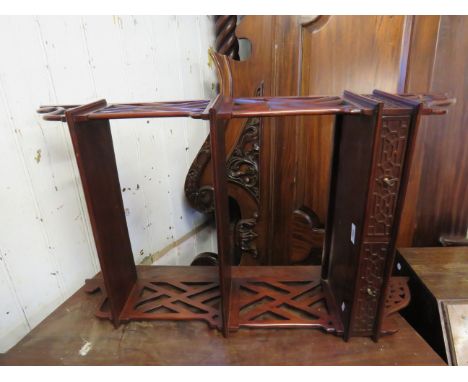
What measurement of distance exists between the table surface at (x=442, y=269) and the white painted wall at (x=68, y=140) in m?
0.84

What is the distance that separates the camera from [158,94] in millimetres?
983

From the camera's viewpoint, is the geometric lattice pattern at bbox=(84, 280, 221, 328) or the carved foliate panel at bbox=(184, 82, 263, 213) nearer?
the geometric lattice pattern at bbox=(84, 280, 221, 328)

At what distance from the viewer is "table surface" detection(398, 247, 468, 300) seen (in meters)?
0.76

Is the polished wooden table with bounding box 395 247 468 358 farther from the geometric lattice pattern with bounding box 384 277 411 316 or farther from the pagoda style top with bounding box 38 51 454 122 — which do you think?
the pagoda style top with bounding box 38 51 454 122

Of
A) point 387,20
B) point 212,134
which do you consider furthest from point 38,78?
point 387,20

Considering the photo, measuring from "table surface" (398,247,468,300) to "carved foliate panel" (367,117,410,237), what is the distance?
13.1 inches

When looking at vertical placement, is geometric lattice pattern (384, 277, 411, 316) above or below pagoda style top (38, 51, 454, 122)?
below

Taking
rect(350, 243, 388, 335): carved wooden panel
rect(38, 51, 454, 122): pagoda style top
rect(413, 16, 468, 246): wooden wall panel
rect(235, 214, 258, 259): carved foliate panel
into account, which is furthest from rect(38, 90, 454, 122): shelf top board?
rect(235, 214, 258, 259): carved foliate panel

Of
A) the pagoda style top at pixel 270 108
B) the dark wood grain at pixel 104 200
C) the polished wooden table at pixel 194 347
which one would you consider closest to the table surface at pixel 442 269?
the polished wooden table at pixel 194 347

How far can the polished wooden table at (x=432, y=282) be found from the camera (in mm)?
744

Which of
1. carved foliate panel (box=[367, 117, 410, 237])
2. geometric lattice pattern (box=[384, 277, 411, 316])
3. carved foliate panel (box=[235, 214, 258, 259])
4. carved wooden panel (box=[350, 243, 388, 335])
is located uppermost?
carved foliate panel (box=[367, 117, 410, 237])

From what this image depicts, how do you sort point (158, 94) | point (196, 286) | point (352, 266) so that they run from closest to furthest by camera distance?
point (352, 266) < point (196, 286) < point (158, 94)

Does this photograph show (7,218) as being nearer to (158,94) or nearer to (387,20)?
(158,94)

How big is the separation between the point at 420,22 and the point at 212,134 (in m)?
0.77
